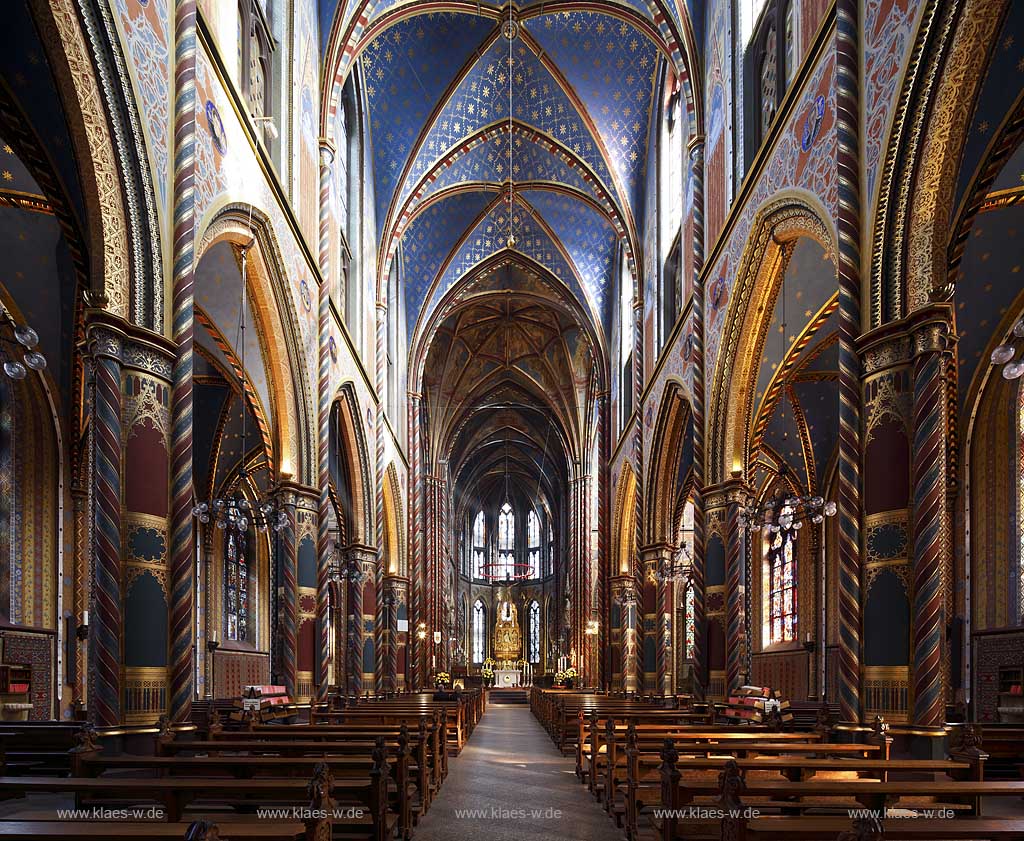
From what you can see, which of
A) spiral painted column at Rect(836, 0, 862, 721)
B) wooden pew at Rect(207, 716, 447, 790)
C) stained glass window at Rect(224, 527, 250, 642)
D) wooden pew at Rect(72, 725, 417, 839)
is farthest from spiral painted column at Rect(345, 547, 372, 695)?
spiral painted column at Rect(836, 0, 862, 721)

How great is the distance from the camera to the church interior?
8.71 meters

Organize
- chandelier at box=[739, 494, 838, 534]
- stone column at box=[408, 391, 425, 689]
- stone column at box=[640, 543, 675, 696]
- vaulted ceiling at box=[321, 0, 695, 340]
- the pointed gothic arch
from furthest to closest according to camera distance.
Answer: stone column at box=[408, 391, 425, 689] < stone column at box=[640, 543, 675, 696] < vaulted ceiling at box=[321, 0, 695, 340] < chandelier at box=[739, 494, 838, 534] < the pointed gothic arch

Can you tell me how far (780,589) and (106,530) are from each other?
21823 millimetres

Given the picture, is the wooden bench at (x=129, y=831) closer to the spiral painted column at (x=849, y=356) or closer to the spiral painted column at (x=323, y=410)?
the spiral painted column at (x=849, y=356)

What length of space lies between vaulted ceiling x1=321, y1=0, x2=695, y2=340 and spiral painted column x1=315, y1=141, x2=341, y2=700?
7.41ft

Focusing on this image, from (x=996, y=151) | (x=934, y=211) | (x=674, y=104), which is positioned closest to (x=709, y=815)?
(x=934, y=211)

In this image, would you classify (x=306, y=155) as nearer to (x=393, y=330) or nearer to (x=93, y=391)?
(x=93, y=391)

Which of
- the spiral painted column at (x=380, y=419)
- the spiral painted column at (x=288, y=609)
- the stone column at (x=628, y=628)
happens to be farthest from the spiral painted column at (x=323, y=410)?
the stone column at (x=628, y=628)

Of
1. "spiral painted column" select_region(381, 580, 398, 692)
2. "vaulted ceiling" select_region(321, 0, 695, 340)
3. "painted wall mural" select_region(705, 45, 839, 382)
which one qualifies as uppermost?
"vaulted ceiling" select_region(321, 0, 695, 340)

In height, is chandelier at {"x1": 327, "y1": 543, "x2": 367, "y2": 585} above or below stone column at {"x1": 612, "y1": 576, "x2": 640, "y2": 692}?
above

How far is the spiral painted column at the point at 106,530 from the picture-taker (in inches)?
362

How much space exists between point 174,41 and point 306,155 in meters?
6.79

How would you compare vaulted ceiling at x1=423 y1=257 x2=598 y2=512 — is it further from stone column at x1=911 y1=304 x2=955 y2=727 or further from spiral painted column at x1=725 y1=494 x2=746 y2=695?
stone column at x1=911 y1=304 x2=955 y2=727

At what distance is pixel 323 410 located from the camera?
1750cm
